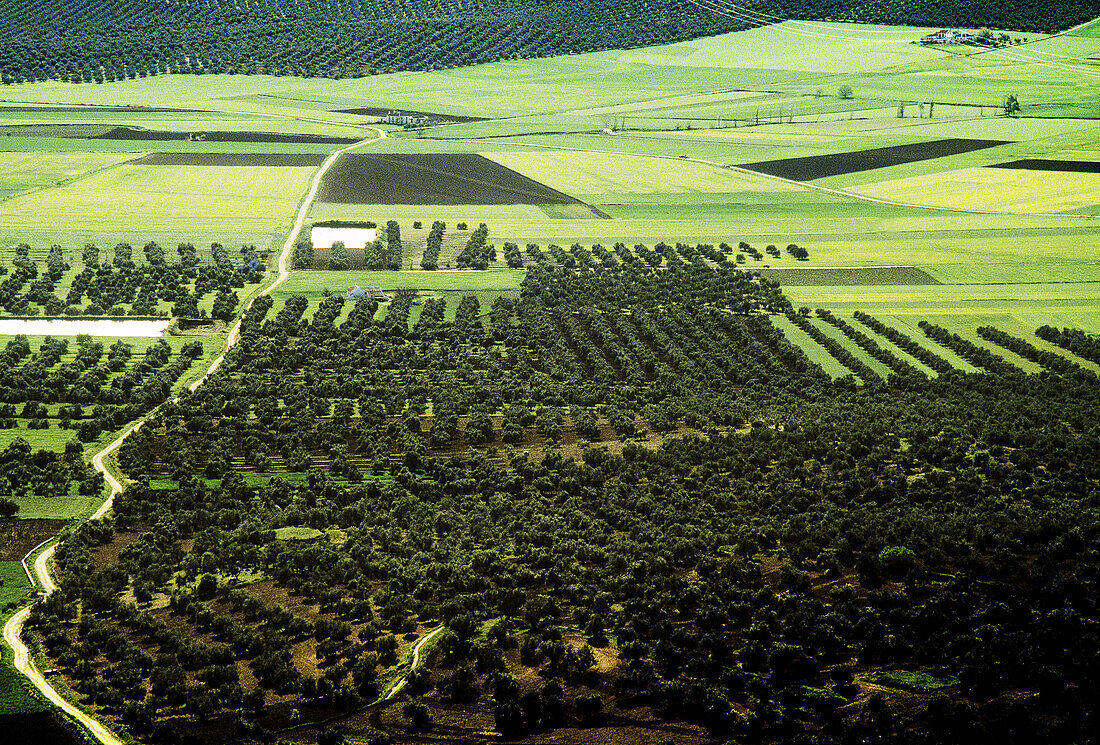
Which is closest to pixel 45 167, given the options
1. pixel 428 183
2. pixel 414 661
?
pixel 428 183

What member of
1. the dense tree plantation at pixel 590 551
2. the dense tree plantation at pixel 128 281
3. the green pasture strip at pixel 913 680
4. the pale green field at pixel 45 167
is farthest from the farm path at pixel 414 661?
the pale green field at pixel 45 167

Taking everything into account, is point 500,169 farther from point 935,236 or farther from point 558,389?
point 558,389

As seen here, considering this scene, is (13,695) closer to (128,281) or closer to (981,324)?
(128,281)

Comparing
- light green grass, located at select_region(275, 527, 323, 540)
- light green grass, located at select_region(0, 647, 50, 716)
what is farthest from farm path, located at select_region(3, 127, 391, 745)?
light green grass, located at select_region(275, 527, 323, 540)

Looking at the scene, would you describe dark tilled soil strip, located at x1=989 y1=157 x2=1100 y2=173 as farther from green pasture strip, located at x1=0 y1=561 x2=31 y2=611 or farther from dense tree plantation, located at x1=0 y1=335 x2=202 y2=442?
green pasture strip, located at x1=0 y1=561 x2=31 y2=611

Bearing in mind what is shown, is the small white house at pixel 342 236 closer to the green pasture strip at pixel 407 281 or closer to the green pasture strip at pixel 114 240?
the green pasture strip at pixel 114 240
